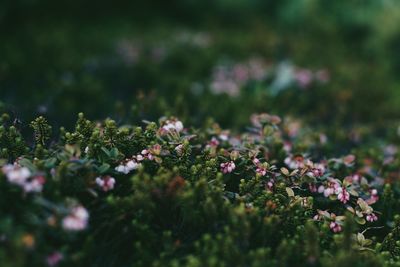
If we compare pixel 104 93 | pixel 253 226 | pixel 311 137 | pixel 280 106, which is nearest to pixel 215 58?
pixel 280 106

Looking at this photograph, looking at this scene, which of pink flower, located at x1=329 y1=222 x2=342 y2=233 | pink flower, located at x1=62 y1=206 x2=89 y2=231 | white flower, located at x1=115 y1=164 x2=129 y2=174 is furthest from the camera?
pink flower, located at x1=329 y1=222 x2=342 y2=233

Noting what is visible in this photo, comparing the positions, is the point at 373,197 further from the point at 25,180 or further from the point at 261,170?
the point at 25,180

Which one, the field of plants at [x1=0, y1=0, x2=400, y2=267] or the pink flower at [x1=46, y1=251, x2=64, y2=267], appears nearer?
the pink flower at [x1=46, y1=251, x2=64, y2=267]

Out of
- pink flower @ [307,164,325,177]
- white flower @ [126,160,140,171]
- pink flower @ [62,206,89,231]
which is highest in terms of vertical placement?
pink flower @ [307,164,325,177]

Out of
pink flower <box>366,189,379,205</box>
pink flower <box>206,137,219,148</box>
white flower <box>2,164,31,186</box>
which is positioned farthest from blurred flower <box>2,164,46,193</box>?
pink flower <box>366,189,379,205</box>

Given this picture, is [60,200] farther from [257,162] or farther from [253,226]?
[257,162]

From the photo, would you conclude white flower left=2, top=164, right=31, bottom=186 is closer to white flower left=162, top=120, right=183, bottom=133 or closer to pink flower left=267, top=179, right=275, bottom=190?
white flower left=162, top=120, right=183, bottom=133

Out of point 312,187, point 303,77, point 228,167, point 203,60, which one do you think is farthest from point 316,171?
point 203,60
